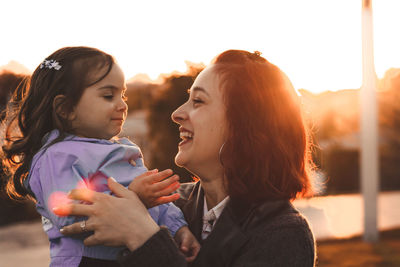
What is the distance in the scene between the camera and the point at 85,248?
6.86 ft

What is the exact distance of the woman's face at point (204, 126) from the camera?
7.55ft

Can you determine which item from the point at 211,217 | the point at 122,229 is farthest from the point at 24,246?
the point at 122,229

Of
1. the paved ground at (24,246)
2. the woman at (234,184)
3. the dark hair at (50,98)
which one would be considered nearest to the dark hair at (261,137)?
the woman at (234,184)

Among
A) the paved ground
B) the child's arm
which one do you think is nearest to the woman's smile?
the child's arm

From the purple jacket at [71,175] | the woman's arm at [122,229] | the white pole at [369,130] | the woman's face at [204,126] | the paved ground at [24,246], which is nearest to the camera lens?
the woman's arm at [122,229]

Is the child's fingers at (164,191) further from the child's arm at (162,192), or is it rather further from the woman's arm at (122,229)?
the woman's arm at (122,229)

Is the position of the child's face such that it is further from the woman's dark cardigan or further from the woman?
the woman's dark cardigan

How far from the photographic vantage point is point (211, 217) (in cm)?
232

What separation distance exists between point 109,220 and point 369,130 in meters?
7.85

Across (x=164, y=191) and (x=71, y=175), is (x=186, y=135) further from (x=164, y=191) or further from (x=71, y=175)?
(x=71, y=175)

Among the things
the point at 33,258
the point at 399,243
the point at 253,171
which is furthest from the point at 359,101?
the point at 253,171

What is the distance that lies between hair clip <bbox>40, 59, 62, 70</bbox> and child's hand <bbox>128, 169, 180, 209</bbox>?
771 mm

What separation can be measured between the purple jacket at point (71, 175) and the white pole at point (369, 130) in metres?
7.18

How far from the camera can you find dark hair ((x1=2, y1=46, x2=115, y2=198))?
241 cm
